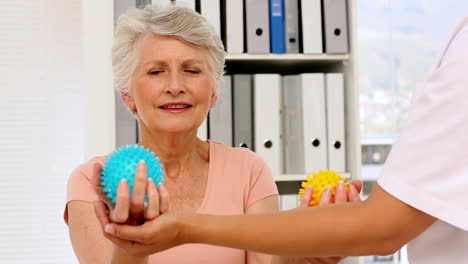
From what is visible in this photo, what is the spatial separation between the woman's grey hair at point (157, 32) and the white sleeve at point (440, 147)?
0.87 meters

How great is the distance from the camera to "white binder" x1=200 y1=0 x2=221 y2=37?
2232mm

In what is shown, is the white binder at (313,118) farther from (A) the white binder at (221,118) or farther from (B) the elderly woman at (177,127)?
(B) the elderly woman at (177,127)

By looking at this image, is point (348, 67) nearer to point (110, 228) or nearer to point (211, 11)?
point (211, 11)

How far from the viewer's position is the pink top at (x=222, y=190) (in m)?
1.52

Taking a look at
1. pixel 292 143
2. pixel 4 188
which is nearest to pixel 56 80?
pixel 4 188

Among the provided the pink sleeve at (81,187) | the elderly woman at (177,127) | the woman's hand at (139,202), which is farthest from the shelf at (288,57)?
the woman's hand at (139,202)

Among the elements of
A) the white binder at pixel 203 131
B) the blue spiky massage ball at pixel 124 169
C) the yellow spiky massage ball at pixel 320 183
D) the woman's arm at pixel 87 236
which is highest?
the white binder at pixel 203 131

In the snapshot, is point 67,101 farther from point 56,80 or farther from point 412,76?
point 412,76

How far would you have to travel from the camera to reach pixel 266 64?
7.96 feet

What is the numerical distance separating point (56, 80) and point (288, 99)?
1071 mm

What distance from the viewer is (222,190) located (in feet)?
5.26

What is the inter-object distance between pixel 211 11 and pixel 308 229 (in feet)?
5.03

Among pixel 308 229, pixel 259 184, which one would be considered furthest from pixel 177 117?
pixel 308 229

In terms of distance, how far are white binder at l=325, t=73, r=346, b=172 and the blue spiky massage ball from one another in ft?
→ 4.32
